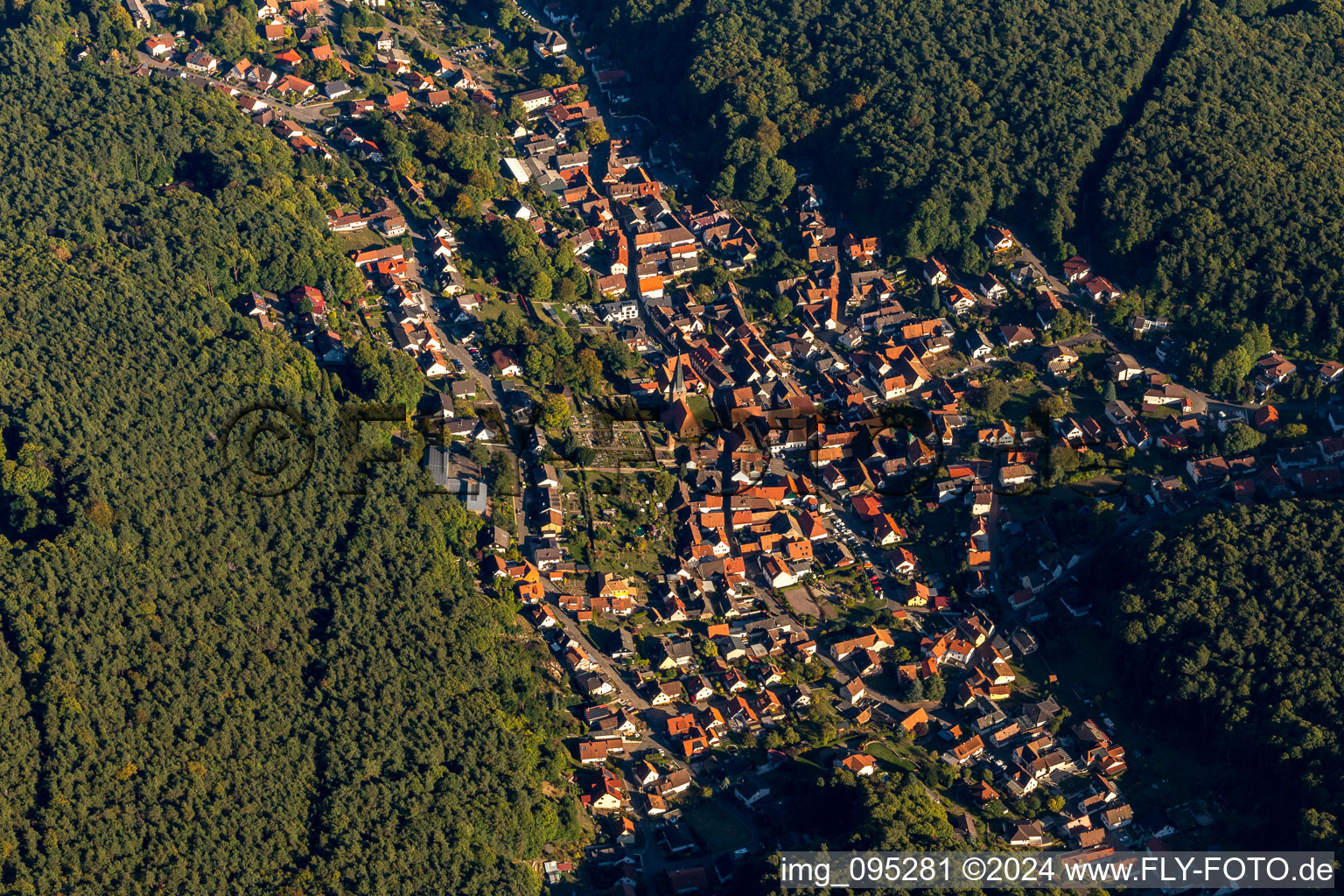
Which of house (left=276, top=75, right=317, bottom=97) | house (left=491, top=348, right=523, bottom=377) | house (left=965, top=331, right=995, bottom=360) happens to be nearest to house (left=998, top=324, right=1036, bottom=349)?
house (left=965, top=331, right=995, bottom=360)

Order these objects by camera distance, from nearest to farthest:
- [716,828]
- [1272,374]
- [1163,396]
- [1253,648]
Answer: [716,828]
[1253,648]
[1163,396]
[1272,374]

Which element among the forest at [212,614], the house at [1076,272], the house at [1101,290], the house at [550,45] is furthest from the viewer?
the house at [550,45]

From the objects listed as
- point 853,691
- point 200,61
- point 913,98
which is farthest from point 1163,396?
point 200,61

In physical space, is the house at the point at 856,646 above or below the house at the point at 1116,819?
below

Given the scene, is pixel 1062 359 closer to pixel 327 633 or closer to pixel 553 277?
pixel 553 277

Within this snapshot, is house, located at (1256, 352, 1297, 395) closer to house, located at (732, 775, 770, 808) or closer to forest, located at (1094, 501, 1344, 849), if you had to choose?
forest, located at (1094, 501, 1344, 849)

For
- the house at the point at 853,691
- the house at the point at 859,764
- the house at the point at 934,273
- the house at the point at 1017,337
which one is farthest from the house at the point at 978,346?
the house at the point at 859,764

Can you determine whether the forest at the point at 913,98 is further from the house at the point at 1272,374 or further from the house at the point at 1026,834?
the house at the point at 1026,834

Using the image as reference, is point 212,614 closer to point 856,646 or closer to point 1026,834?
point 856,646
